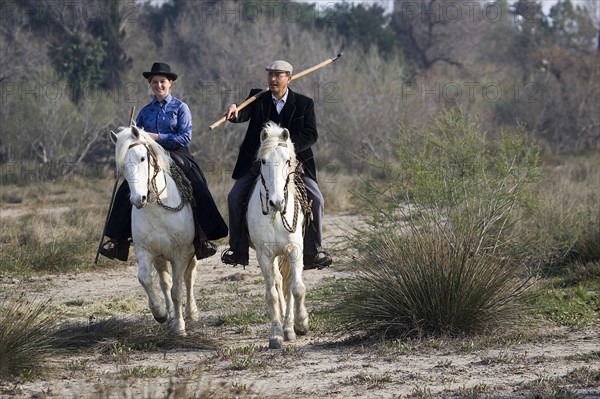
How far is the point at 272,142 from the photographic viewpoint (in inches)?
367

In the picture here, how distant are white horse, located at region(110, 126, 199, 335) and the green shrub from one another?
65.9 inches

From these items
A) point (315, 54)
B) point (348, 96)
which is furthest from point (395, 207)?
point (315, 54)

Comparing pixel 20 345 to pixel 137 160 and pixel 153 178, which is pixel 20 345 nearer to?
pixel 137 160

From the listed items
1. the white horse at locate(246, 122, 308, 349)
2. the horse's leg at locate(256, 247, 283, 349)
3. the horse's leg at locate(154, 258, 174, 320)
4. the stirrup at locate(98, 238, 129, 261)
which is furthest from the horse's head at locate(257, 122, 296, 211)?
the stirrup at locate(98, 238, 129, 261)

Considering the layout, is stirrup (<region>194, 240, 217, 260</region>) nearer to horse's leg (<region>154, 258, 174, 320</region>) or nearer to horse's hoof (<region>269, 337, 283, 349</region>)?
horse's leg (<region>154, 258, 174, 320</region>)

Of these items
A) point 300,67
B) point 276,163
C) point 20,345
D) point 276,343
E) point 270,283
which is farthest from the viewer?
point 300,67

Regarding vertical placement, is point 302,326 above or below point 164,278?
below

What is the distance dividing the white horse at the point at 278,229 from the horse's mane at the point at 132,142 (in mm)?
954

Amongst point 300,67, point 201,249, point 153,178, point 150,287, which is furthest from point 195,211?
point 300,67

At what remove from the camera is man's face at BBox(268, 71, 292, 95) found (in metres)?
10.1

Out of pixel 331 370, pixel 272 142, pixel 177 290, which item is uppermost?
pixel 272 142

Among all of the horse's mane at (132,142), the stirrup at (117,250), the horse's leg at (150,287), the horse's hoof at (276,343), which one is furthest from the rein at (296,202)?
the stirrup at (117,250)

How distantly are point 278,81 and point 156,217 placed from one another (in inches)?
66.3

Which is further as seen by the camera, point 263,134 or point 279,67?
point 279,67
